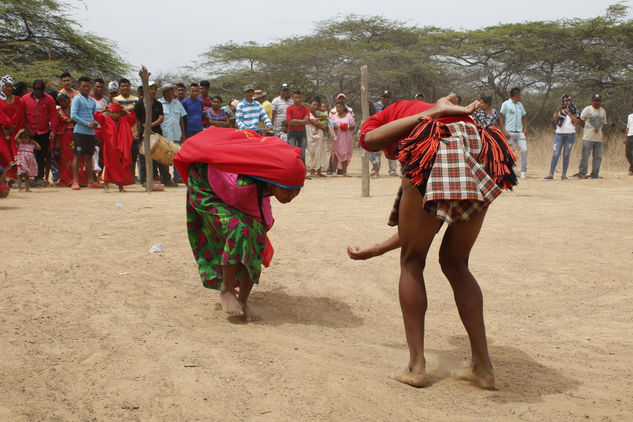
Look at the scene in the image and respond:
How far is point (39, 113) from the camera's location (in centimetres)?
1113

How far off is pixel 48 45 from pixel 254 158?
20031mm

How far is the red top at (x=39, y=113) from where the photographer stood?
1107 cm

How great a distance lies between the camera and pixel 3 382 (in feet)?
10.4

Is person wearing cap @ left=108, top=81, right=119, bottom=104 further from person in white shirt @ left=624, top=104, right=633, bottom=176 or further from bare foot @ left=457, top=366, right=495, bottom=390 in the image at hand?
person in white shirt @ left=624, top=104, right=633, bottom=176

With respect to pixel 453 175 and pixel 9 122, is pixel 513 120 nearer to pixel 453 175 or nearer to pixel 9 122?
pixel 9 122

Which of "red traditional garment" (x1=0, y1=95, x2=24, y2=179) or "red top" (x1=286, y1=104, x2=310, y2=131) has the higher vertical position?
"red top" (x1=286, y1=104, x2=310, y2=131)

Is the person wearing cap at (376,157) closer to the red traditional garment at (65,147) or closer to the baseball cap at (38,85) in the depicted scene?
the red traditional garment at (65,147)

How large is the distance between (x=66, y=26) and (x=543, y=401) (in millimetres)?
21951

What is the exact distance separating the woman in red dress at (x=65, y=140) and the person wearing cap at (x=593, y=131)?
34.8 ft

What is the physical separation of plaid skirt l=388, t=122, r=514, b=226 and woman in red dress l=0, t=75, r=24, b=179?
9.28 metres

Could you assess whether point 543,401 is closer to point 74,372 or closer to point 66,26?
point 74,372

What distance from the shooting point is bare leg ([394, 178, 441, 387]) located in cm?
328

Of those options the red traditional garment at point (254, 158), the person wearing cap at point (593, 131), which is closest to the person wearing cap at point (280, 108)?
the person wearing cap at point (593, 131)

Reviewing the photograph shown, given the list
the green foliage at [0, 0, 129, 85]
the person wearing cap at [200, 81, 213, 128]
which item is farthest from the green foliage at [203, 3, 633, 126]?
the person wearing cap at [200, 81, 213, 128]
